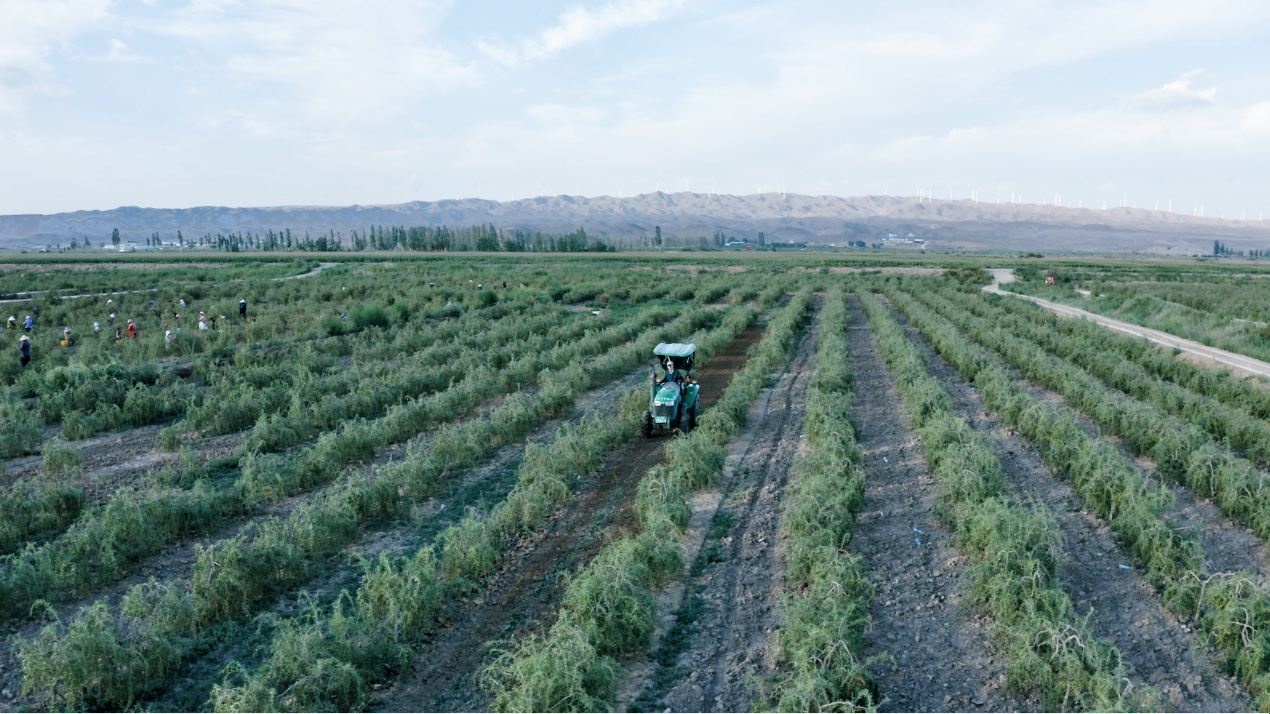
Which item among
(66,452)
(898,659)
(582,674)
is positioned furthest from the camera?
(66,452)

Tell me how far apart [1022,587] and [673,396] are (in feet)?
24.0

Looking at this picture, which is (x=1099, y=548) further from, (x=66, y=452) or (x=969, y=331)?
(x=969, y=331)

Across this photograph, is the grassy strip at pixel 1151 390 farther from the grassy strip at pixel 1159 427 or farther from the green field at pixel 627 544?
the green field at pixel 627 544

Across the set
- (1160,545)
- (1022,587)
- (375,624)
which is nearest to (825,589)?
(1022,587)

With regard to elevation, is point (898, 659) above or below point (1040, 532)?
below

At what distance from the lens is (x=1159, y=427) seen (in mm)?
12133

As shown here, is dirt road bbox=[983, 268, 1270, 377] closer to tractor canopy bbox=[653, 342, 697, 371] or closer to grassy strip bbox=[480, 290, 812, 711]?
tractor canopy bbox=[653, 342, 697, 371]

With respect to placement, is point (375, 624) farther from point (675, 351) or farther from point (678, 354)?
point (675, 351)

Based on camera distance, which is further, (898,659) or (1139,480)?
(1139,480)

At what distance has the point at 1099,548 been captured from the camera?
8594 millimetres

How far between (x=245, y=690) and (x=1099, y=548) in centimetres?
921

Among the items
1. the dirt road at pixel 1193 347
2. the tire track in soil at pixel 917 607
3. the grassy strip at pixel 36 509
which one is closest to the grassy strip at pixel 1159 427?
the dirt road at pixel 1193 347

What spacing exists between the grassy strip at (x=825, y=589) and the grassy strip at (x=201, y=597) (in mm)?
5212

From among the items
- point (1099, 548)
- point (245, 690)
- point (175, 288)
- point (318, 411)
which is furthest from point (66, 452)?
point (175, 288)
